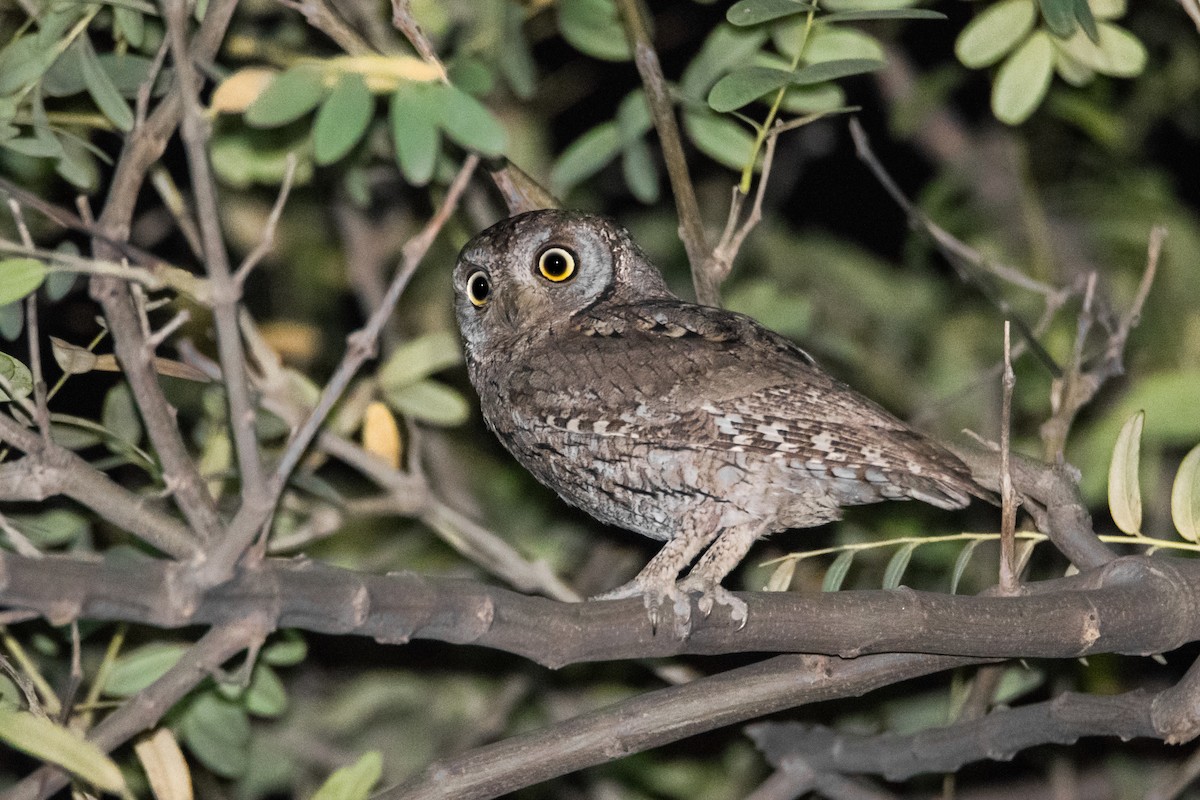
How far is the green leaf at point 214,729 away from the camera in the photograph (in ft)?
9.30

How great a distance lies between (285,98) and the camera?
1.97 meters

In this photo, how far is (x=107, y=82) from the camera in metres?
2.45

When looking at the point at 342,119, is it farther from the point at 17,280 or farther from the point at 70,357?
the point at 70,357

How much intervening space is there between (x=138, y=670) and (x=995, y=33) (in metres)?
2.29

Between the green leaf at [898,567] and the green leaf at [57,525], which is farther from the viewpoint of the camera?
the green leaf at [57,525]

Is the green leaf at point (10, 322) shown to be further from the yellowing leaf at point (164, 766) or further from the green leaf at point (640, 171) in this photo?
the green leaf at point (640, 171)

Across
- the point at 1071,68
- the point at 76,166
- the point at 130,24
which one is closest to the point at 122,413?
the point at 76,166

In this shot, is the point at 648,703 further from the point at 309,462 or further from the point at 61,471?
the point at 309,462

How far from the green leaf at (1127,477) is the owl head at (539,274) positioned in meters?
1.28

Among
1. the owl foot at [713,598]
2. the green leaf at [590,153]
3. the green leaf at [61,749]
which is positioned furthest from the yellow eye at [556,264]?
the green leaf at [61,749]

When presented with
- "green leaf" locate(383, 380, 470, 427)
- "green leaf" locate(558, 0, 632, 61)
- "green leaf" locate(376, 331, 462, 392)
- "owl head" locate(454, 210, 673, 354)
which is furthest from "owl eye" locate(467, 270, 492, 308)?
"green leaf" locate(558, 0, 632, 61)

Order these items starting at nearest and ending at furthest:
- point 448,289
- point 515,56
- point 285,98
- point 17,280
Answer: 1. point 17,280
2. point 285,98
3. point 515,56
4. point 448,289

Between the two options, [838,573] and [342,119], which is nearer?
[342,119]

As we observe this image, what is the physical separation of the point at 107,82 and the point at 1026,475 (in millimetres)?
1914
